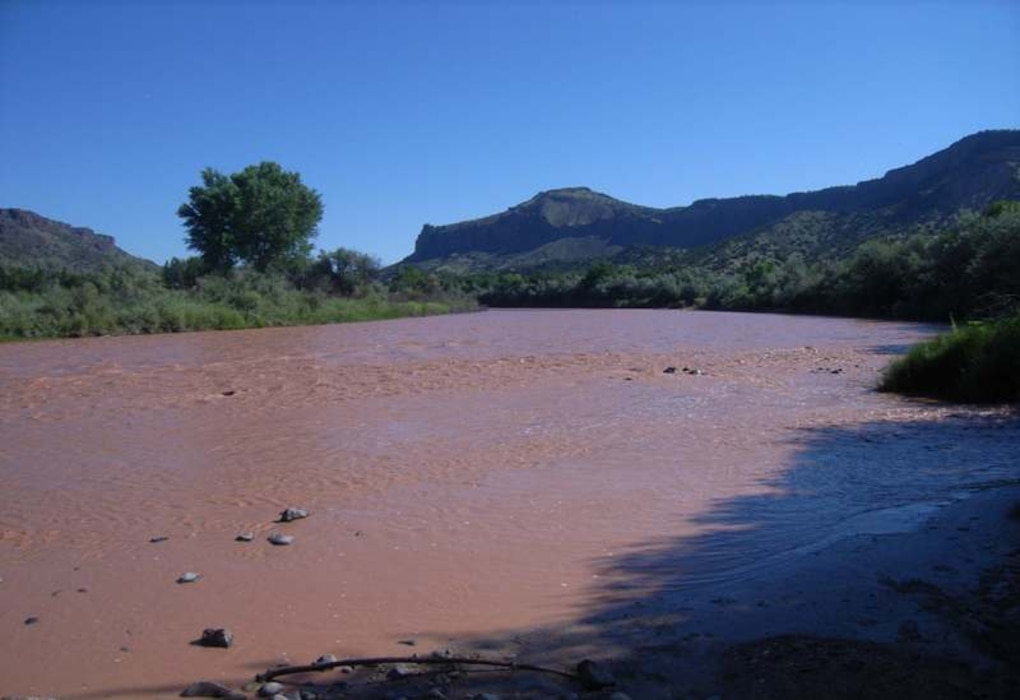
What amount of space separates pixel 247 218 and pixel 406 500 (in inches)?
2096

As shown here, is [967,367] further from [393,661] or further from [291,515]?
[393,661]

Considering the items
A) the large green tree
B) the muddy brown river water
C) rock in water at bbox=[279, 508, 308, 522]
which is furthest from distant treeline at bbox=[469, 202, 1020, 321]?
the large green tree

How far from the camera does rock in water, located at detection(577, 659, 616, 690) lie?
3866 millimetres

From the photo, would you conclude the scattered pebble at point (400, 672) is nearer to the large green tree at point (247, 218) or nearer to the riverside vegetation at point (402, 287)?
the riverside vegetation at point (402, 287)

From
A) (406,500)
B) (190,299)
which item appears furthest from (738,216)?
(406,500)

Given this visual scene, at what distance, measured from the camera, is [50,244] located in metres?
83.9

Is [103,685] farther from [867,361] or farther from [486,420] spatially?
[867,361]

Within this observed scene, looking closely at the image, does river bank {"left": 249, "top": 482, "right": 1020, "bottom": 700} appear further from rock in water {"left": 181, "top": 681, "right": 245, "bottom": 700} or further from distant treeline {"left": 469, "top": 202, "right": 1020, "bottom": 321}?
distant treeline {"left": 469, "top": 202, "right": 1020, "bottom": 321}

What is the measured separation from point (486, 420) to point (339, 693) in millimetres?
9326

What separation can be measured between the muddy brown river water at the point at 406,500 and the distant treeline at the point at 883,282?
7.10m

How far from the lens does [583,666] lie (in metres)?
4.00

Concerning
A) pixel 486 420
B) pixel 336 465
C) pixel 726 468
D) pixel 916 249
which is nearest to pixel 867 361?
pixel 486 420

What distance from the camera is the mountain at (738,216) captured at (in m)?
76.9

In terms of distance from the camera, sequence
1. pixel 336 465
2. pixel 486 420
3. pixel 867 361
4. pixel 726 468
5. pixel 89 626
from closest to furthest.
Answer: pixel 89 626 < pixel 726 468 < pixel 336 465 < pixel 486 420 < pixel 867 361
